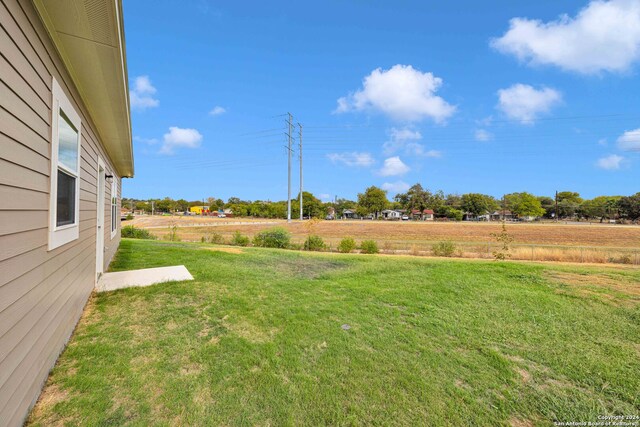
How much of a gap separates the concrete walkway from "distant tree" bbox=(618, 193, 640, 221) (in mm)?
86409

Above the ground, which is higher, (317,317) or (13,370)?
(13,370)

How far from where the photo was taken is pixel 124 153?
7086 millimetres

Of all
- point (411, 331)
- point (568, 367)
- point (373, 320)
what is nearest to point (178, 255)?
point (373, 320)

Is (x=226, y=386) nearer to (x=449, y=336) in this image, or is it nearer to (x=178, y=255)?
(x=449, y=336)

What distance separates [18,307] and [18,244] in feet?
1.27

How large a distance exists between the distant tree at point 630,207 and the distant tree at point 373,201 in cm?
4919

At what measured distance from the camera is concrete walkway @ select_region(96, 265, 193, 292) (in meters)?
4.75

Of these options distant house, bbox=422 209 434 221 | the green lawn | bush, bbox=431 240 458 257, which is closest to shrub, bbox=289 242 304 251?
bush, bbox=431 240 458 257

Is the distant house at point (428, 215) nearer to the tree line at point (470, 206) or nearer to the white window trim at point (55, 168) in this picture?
the tree line at point (470, 206)

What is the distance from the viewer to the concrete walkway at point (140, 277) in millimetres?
4746

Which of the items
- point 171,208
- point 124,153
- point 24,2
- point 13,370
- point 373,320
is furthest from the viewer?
point 171,208

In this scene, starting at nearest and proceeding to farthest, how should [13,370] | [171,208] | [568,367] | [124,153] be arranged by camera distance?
[13,370] → [568,367] → [124,153] → [171,208]

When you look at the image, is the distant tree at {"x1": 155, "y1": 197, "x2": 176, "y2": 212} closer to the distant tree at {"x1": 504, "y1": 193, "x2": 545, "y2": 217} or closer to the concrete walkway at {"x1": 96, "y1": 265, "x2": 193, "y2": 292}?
the concrete walkway at {"x1": 96, "y1": 265, "x2": 193, "y2": 292}

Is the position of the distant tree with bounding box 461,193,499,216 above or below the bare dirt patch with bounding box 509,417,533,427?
above
